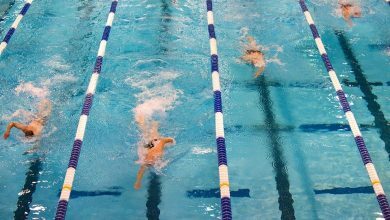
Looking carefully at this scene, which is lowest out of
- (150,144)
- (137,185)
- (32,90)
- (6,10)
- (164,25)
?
(137,185)

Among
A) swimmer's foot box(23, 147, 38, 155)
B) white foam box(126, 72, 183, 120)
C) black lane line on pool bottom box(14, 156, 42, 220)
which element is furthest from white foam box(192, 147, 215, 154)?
swimmer's foot box(23, 147, 38, 155)

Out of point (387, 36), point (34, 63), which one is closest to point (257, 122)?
point (387, 36)

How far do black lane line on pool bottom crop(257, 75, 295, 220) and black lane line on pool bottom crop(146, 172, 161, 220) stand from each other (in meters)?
1.36

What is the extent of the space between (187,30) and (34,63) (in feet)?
8.84

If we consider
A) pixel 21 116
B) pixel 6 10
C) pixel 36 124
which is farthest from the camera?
pixel 6 10

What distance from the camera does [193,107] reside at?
18.9ft

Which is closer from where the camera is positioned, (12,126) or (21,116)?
(12,126)

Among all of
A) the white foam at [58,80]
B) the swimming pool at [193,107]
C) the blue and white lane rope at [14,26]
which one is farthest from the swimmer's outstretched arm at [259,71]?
the blue and white lane rope at [14,26]

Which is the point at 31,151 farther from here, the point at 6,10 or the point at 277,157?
the point at 6,10

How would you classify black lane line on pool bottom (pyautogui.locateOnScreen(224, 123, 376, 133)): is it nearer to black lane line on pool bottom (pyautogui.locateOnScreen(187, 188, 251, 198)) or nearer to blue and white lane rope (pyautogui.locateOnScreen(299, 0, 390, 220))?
blue and white lane rope (pyautogui.locateOnScreen(299, 0, 390, 220))

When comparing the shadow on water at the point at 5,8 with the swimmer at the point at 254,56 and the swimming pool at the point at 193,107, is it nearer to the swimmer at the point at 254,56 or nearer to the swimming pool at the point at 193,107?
the swimming pool at the point at 193,107

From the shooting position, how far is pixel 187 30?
7.37 meters

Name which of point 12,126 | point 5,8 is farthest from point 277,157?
point 5,8

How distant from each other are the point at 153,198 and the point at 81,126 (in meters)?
1.27
